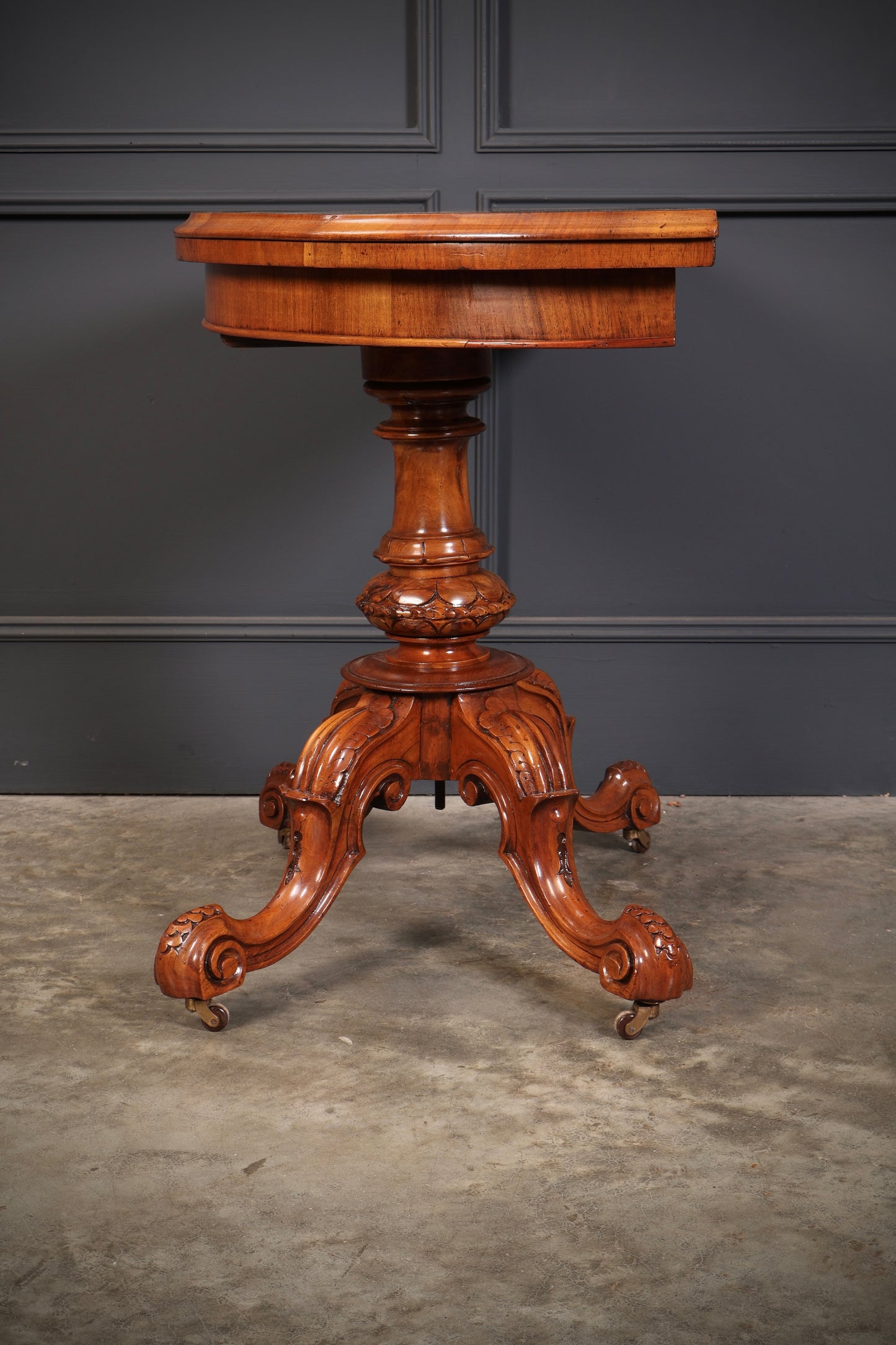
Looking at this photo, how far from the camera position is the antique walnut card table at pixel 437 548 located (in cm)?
130

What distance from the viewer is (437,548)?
1651 mm

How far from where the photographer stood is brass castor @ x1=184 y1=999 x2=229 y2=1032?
4.98ft

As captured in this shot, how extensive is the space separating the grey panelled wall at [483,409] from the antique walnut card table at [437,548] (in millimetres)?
428

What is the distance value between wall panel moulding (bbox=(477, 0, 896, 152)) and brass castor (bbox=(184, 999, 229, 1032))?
1334 millimetres

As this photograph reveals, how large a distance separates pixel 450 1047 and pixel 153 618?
104cm

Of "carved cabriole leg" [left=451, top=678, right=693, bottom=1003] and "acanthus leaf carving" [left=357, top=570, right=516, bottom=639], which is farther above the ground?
"acanthus leaf carving" [left=357, top=570, right=516, bottom=639]

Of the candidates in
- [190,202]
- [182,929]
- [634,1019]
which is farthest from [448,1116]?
[190,202]

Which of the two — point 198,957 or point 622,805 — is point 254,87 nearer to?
point 622,805

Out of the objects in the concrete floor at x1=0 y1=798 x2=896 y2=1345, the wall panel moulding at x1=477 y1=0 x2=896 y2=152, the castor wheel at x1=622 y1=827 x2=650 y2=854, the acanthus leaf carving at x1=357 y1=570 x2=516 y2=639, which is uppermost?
the wall panel moulding at x1=477 y1=0 x2=896 y2=152


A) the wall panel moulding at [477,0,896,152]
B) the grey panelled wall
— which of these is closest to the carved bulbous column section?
the grey panelled wall

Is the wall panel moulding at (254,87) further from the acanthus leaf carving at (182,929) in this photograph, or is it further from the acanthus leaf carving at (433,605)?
the acanthus leaf carving at (182,929)

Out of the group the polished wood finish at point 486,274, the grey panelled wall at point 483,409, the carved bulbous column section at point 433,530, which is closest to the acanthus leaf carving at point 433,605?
the carved bulbous column section at point 433,530

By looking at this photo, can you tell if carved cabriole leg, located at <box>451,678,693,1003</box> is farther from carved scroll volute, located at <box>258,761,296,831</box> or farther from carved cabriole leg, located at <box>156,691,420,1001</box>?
carved scroll volute, located at <box>258,761,296,831</box>

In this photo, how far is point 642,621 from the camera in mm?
2271
